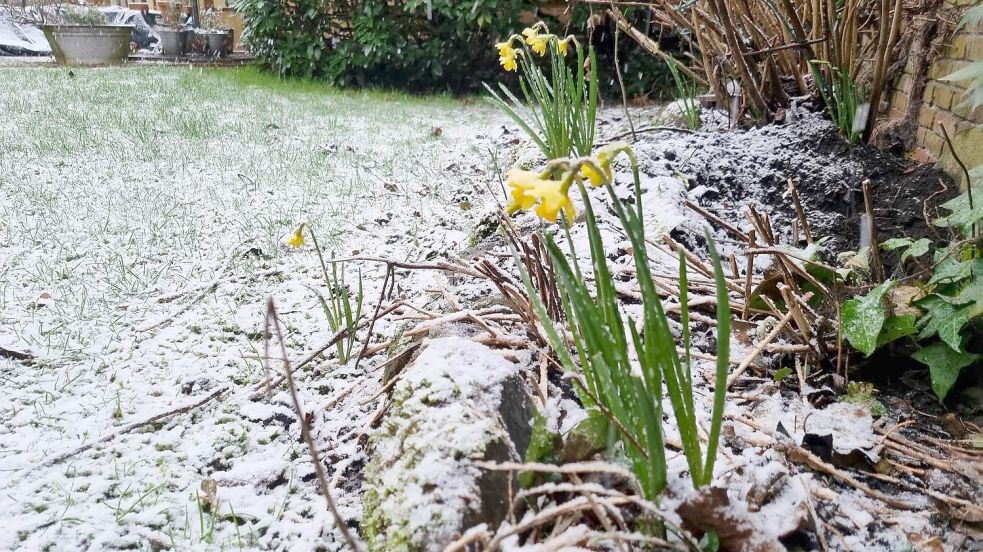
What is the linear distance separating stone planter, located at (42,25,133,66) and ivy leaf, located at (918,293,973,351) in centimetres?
1073

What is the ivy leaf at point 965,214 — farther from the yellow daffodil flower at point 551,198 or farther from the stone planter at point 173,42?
the stone planter at point 173,42

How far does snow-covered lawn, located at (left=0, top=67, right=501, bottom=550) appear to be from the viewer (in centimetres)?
122

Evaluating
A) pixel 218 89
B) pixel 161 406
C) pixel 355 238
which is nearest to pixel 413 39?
pixel 218 89

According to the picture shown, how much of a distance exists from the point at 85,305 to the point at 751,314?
2.02 meters

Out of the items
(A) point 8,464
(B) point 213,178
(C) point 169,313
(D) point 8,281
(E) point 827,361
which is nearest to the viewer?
(A) point 8,464

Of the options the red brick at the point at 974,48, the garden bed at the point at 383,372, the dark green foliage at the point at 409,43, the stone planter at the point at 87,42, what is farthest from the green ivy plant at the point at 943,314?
the stone planter at the point at 87,42

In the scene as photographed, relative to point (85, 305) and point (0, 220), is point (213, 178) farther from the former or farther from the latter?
point (85, 305)

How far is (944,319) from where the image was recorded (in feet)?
4.19

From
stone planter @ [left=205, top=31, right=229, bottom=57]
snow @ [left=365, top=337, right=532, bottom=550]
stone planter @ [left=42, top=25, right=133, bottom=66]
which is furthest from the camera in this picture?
stone planter @ [left=205, top=31, right=229, bottom=57]

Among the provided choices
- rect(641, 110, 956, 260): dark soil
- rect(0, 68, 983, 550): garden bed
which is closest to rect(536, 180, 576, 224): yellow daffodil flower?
rect(0, 68, 983, 550): garden bed

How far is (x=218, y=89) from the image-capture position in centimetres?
598

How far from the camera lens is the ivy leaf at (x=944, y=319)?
4.05ft

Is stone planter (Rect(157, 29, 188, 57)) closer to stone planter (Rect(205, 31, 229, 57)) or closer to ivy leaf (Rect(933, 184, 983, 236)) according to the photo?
stone planter (Rect(205, 31, 229, 57))

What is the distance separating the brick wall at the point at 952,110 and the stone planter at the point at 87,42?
1025cm
